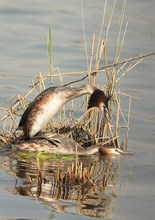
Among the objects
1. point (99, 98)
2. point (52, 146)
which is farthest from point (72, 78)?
point (52, 146)

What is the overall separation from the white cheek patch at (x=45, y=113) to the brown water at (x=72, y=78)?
80cm

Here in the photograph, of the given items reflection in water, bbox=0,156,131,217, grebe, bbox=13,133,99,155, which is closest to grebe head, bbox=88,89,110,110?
grebe, bbox=13,133,99,155

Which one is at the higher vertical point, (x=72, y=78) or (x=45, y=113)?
(x=45, y=113)

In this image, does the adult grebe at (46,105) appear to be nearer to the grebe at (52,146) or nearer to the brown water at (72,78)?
the grebe at (52,146)

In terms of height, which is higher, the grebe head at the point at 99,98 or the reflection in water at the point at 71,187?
the grebe head at the point at 99,98

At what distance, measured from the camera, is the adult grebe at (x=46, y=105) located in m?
11.3

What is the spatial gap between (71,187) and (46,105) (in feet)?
8.10

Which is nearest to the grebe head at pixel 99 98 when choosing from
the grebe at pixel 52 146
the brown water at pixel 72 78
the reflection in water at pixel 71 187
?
the grebe at pixel 52 146

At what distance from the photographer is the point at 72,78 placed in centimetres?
1566

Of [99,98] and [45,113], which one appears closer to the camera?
[45,113]

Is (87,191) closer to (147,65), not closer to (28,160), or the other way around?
(28,160)

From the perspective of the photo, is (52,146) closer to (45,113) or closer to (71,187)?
(45,113)

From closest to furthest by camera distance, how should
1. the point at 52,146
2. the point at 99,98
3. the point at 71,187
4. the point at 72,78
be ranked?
the point at 71,187 → the point at 52,146 → the point at 99,98 → the point at 72,78

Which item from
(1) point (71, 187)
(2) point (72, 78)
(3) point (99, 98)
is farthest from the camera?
(2) point (72, 78)
